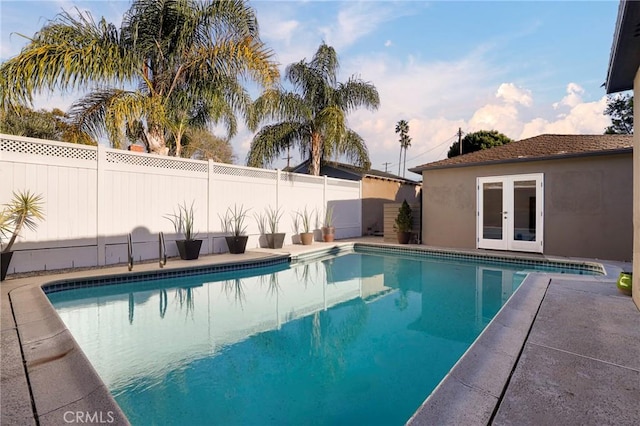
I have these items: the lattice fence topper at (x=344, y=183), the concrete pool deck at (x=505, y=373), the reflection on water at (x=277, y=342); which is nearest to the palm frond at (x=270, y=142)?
the lattice fence topper at (x=344, y=183)

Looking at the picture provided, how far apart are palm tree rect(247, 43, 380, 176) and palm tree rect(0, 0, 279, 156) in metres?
3.04

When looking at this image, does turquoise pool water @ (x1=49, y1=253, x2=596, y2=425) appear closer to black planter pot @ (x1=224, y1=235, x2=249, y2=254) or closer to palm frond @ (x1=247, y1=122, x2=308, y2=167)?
black planter pot @ (x1=224, y1=235, x2=249, y2=254)

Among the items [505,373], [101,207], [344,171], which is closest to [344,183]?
[344,171]

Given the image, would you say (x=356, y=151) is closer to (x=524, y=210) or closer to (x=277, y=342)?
(x=524, y=210)

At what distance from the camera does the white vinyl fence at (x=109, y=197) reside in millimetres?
6070

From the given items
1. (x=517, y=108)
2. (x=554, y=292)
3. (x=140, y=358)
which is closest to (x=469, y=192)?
(x=554, y=292)

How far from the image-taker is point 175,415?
2.46 meters

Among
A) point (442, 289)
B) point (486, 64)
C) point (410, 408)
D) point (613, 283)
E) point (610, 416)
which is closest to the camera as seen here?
point (610, 416)

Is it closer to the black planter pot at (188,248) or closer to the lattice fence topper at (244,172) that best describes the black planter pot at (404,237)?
the lattice fence topper at (244,172)

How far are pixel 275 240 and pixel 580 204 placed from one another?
8.36 metres

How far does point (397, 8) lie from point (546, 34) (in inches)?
155

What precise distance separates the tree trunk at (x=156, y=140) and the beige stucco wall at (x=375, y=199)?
8.55m

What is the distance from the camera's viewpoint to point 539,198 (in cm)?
932

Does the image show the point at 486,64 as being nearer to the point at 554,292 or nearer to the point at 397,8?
the point at 397,8
